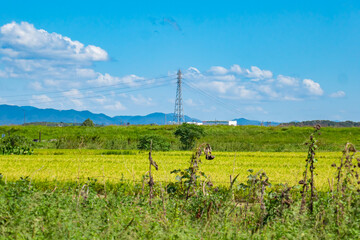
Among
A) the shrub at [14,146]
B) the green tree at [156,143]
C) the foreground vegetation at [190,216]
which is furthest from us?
the green tree at [156,143]

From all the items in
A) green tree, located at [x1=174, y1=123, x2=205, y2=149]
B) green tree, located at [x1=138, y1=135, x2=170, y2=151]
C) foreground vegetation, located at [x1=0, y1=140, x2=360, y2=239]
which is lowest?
foreground vegetation, located at [x1=0, y1=140, x2=360, y2=239]

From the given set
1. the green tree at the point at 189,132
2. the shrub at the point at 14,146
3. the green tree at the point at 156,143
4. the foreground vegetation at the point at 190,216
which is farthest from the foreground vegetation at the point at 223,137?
the foreground vegetation at the point at 190,216

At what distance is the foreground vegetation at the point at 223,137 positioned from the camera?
108 ft

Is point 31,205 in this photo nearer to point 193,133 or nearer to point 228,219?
point 228,219

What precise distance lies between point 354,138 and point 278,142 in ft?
29.9

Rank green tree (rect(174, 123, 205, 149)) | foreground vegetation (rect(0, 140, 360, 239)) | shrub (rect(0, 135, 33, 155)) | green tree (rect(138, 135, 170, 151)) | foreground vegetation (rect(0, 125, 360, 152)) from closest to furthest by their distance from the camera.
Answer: foreground vegetation (rect(0, 140, 360, 239))
shrub (rect(0, 135, 33, 155))
green tree (rect(138, 135, 170, 151))
green tree (rect(174, 123, 205, 149))
foreground vegetation (rect(0, 125, 360, 152))

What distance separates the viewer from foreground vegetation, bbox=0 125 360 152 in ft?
108

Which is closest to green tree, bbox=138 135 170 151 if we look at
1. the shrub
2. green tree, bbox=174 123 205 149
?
green tree, bbox=174 123 205 149

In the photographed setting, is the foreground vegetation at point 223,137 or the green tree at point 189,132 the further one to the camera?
the foreground vegetation at point 223,137

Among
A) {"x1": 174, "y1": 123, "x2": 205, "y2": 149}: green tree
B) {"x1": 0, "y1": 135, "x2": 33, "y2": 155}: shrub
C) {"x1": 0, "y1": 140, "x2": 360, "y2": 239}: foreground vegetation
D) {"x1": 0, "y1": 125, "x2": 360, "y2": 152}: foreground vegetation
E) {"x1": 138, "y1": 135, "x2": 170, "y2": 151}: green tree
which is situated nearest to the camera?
{"x1": 0, "y1": 140, "x2": 360, "y2": 239}: foreground vegetation

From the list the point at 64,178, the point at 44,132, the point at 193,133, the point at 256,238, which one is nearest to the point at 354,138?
the point at 193,133

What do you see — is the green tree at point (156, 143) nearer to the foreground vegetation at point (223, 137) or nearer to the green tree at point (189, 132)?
the green tree at point (189, 132)

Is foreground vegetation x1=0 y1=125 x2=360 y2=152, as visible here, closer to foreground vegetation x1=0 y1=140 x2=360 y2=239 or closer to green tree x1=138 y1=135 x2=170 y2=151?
green tree x1=138 y1=135 x2=170 y2=151

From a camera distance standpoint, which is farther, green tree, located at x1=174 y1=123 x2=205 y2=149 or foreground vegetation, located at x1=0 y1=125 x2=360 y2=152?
foreground vegetation, located at x1=0 y1=125 x2=360 y2=152
